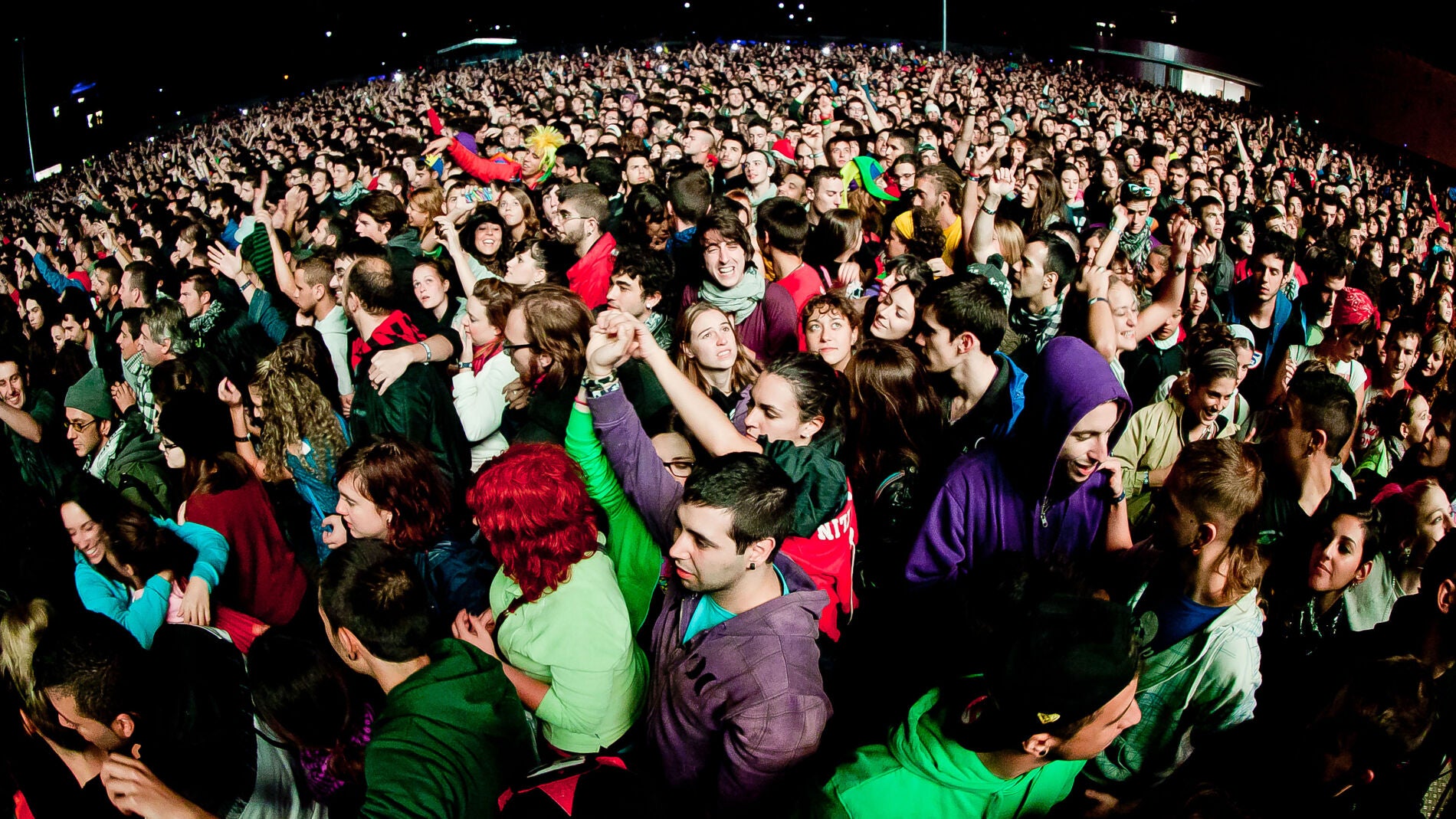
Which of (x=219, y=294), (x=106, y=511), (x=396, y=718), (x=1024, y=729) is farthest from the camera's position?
(x=219, y=294)

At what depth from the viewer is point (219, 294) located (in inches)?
205

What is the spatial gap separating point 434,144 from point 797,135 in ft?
15.6

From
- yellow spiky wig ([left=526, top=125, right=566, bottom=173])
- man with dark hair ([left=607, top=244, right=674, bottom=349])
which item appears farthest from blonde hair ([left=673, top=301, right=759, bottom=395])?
yellow spiky wig ([left=526, top=125, right=566, bottom=173])

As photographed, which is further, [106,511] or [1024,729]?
[106,511]

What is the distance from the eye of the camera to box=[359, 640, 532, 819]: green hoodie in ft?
5.78

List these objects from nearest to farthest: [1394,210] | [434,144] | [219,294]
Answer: [219,294]
[1394,210]
[434,144]

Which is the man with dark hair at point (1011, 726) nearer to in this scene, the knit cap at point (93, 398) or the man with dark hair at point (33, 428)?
the knit cap at point (93, 398)

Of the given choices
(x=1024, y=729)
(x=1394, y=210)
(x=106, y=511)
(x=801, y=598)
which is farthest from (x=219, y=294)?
(x=1394, y=210)

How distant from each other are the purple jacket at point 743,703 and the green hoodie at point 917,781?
0.21 metres

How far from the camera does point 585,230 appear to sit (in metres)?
4.96

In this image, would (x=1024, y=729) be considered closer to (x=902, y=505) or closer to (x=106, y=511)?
(x=902, y=505)

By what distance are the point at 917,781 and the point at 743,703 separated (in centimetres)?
43

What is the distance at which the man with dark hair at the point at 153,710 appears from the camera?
1877 mm

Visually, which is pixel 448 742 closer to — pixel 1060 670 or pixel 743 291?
pixel 1060 670
